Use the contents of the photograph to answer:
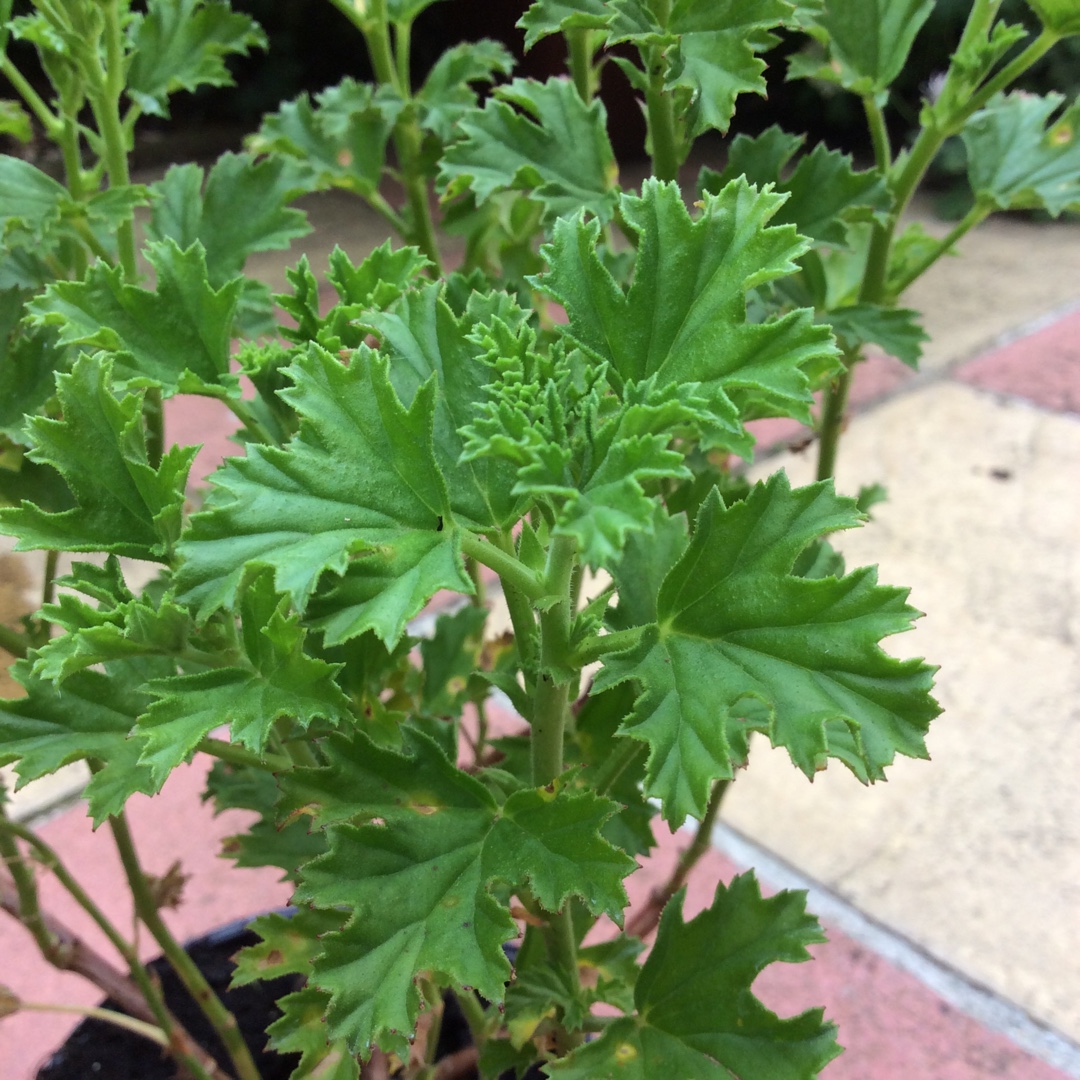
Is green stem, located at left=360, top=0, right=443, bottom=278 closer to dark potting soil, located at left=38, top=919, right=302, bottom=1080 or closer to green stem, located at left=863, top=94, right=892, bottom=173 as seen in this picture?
green stem, located at left=863, top=94, right=892, bottom=173

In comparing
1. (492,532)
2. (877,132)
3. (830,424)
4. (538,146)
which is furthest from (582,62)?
(492,532)

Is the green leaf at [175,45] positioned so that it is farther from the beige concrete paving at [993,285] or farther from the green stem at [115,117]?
the beige concrete paving at [993,285]

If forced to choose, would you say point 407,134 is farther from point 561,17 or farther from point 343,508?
point 343,508

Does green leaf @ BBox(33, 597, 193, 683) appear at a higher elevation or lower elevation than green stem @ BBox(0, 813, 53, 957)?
higher

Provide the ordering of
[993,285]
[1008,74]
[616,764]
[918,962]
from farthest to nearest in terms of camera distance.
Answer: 1. [993,285]
2. [918,962]
3. [1008,74]
4. [616,764]

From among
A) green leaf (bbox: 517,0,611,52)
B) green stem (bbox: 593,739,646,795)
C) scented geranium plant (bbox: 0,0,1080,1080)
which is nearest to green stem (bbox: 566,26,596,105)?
scented geranium plant (bbox: 0,0,1080,1080)

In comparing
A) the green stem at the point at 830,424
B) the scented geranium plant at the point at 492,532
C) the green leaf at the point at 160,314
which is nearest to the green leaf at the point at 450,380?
the scented geranium plant at the point at 492,532
